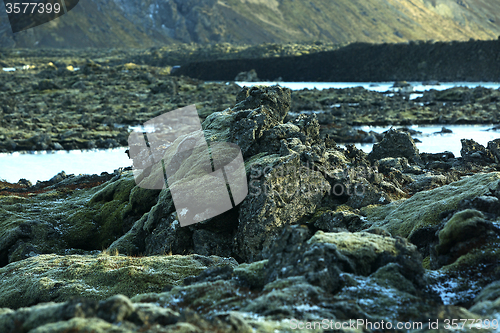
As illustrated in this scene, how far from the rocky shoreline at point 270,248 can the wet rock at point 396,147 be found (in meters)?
3.51

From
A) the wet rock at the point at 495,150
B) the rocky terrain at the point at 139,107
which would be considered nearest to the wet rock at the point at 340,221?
the wet rock at the point at 495,150

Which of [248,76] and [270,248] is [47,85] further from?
[270,248]

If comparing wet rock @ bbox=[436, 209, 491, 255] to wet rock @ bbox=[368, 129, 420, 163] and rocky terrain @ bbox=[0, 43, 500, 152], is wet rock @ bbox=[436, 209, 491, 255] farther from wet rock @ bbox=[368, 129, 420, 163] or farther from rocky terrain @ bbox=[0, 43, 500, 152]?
rocky terrain @ bbox=[0, 43, 500, 152]

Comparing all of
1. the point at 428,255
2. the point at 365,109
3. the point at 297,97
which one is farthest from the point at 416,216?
the point at 297,97

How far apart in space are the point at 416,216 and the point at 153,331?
1209 cm

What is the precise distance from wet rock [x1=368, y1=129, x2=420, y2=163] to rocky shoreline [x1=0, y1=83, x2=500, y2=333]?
3.51 m

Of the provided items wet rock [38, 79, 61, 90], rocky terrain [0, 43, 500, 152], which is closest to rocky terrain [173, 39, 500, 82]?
rocky terrain [0, 43, 500, 152]

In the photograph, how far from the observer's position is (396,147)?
3622cm

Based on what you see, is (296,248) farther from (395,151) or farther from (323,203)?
(395,151)

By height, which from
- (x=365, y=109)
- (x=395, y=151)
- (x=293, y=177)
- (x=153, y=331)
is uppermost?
(x=153, y=331)

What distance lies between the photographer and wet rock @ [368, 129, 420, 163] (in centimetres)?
3566

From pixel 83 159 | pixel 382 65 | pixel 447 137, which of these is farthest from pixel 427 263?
pixel 382 65

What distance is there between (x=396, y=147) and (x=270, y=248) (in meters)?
25.5

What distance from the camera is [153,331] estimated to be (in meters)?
8.05
